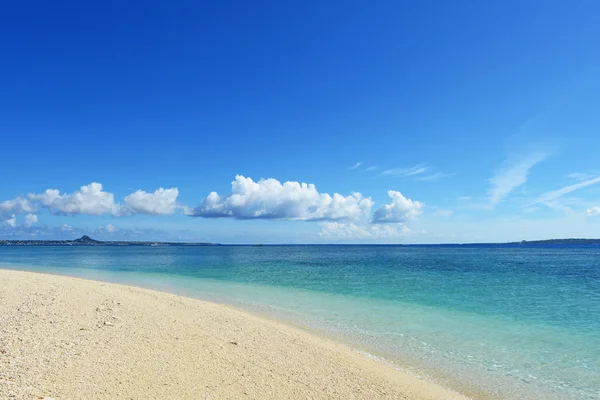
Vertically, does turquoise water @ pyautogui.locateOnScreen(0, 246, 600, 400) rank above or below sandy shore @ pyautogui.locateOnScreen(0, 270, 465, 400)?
below

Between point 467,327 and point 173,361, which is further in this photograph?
point 467,327

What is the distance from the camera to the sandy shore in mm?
6695

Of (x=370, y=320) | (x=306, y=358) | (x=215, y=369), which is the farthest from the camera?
(x=370, y=320)

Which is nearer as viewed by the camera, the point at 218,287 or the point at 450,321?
the point at 450,321

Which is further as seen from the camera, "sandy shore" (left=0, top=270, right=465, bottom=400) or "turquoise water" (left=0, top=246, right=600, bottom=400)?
"turquoise water" (left=0, top=246, right=600, bottom=400)

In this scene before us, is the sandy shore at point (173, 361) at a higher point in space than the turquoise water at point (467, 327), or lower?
higher

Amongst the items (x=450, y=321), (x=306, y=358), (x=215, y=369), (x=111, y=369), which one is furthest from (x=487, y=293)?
(x=111, y=369)

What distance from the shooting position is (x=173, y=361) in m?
8.21

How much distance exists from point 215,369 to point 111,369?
6.76ft

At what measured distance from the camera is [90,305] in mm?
14172

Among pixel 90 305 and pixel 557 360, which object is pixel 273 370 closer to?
pixel 557 360

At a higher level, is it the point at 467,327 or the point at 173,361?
the point at 173,361

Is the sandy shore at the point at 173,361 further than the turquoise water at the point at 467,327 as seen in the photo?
No

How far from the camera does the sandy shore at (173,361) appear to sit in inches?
264
